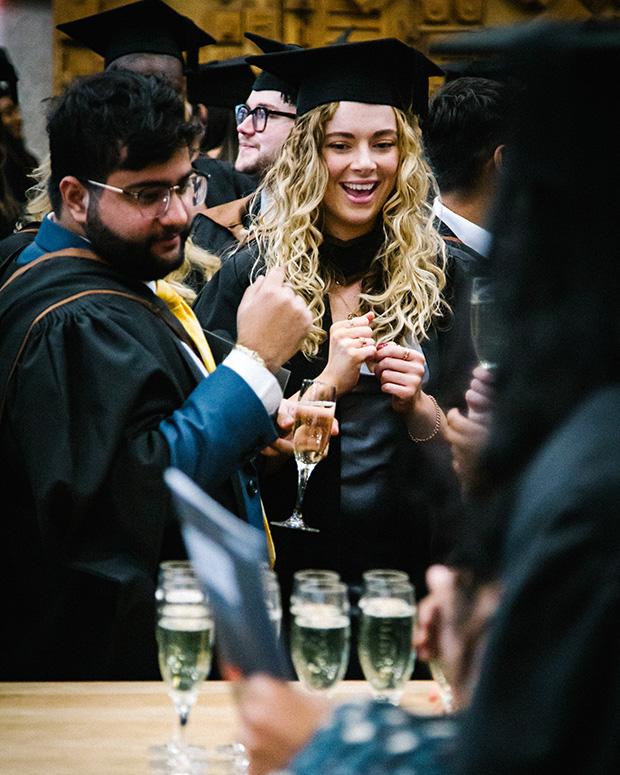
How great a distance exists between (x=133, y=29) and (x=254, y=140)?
0.65 m

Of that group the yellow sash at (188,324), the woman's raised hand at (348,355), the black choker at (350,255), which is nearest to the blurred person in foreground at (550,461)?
the yellow sash at (188,324)

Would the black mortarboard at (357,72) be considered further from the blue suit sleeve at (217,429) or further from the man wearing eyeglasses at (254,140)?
the blue suit sleeve at (217,429)

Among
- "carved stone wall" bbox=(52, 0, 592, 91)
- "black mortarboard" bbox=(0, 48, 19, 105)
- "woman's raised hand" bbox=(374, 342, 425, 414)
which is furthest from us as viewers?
"carved stone wall" bbox=(52, 0, 592, 91)

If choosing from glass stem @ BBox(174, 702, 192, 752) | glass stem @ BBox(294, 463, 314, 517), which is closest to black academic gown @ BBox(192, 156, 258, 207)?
glass stem @ BBox(294, 463, 314, 517)

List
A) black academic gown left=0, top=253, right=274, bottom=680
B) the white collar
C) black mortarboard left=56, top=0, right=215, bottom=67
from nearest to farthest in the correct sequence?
black academic gown left=0, top=253, right=274, bottom=680 → the white collar → black mortarboard left=56, top=0, right=215, bottom=67

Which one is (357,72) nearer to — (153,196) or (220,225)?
(153,196)

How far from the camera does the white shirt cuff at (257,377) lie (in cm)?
292

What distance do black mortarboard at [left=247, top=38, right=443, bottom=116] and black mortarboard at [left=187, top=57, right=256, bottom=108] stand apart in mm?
2082

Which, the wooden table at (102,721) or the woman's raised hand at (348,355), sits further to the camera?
the woman's raised hand at (348,355)

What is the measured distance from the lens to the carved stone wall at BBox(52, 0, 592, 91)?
837 centimetres

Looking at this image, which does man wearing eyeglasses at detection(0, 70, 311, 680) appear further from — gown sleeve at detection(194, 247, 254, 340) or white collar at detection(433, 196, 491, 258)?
white collar at detection(433, 196, 491, 258)

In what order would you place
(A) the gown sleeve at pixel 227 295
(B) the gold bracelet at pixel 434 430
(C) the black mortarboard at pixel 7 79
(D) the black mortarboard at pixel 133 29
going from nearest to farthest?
Result: (B) the gold bracelet at pixel 434 430, (A) the gown sleeve at pixel 227 295, (D) the black mortarboard at pixel 133 29, (C) the black mortarboard at pixel 7 79

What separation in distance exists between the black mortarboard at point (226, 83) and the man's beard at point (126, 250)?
304 centimetres

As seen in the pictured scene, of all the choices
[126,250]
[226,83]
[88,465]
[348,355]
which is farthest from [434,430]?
[226,83]
